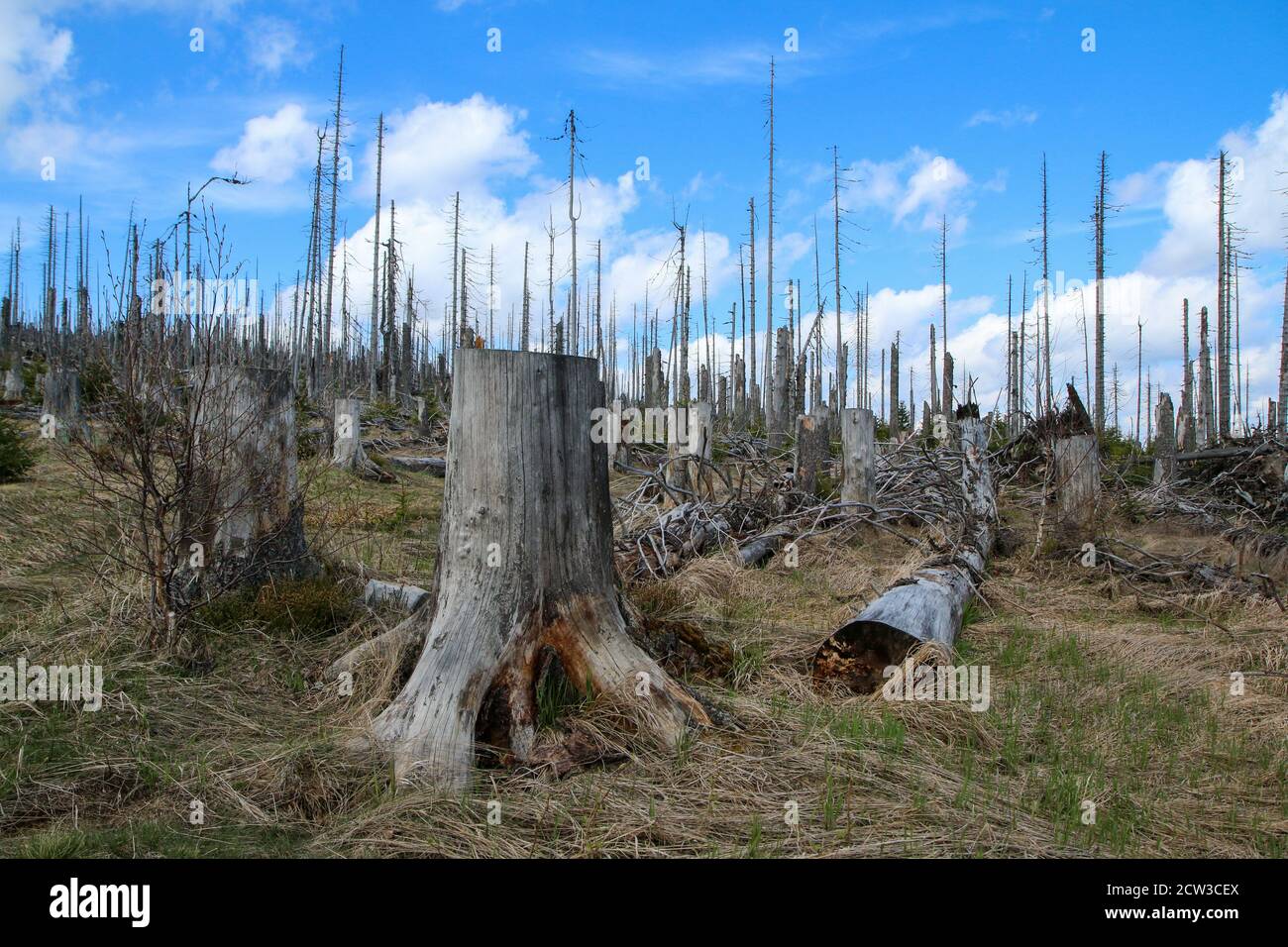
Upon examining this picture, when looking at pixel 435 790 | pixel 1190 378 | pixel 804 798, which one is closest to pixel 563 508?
pixel 435 790

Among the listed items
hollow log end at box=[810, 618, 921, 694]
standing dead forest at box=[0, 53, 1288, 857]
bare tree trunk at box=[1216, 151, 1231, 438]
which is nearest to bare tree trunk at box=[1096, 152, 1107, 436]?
bare tree trunk at box=[1216, 151, 1231, 438]

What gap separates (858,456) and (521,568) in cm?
662

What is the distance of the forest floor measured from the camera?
3.02m

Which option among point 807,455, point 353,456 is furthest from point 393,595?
point 353,456

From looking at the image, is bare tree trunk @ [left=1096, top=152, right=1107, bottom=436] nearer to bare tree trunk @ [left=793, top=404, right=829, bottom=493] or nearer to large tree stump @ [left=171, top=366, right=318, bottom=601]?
bare tree trunk @ [left=793, top=404, right=829, bottom=493]

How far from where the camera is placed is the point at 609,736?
11.9ft

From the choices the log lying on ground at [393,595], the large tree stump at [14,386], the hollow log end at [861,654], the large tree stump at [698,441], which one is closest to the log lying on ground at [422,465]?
the large tree stump at [698,441]

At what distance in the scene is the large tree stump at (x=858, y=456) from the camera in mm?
9609

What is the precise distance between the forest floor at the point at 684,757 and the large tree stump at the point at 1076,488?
108 inches

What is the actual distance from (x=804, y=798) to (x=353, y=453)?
455 inches

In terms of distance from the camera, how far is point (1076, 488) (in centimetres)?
911

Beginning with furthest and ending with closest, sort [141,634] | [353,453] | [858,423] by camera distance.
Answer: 1. [353,453]
2. [858,423]
3. [141,634]

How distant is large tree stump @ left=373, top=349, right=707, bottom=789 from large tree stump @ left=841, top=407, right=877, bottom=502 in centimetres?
616

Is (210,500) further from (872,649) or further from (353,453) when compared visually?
(353,453)
